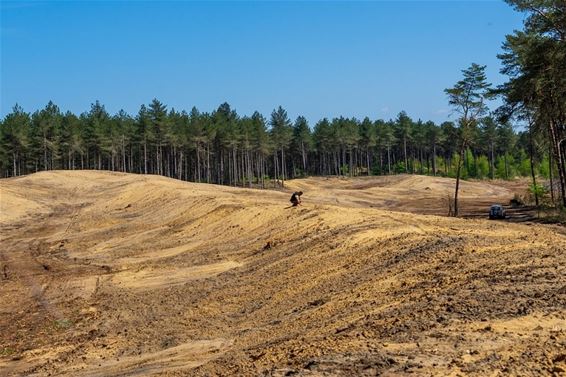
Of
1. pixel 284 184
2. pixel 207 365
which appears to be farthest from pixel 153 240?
pixel 284 184

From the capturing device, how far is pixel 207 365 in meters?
9.90

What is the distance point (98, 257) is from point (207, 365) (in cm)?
2090

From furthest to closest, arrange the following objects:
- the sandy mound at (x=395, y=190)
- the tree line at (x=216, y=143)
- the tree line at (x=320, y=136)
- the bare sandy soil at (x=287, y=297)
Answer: the tree line at (x=216, y=143) → the sandy mound at (x=395, y=190) → the tree line at (x=320, y=136) → the bare sandy soil at (x=287, y=297)

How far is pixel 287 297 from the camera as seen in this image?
15766mm

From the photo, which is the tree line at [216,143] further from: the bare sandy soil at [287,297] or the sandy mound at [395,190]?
the bare sandy soil at [287,297]

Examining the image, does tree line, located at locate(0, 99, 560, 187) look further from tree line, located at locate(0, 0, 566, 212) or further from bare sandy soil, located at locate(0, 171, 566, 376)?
bare sandy soil, located at locate(0, 171, 566, 376)

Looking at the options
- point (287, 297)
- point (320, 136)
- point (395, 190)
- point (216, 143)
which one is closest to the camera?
point (287, 297)

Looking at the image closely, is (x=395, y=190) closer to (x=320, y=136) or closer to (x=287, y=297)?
(x=320, y=136)

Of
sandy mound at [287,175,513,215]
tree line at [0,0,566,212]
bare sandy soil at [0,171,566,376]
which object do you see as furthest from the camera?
sandy mound at [287,175,513,215]

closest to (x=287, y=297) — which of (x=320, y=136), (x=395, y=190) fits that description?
(x=395, y=190)

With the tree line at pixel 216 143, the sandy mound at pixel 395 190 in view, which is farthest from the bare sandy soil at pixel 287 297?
the tree line at pixel 216 143

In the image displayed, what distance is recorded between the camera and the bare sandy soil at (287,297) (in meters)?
8.28

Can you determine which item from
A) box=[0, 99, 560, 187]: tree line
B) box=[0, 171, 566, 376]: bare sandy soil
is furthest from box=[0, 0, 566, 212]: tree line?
box=[0, 171, 566, 376]: bare sandy soil

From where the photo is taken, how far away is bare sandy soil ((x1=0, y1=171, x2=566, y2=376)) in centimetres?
828
